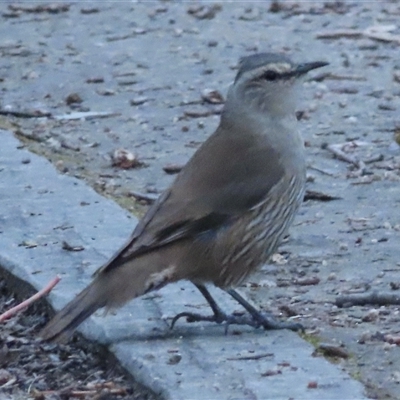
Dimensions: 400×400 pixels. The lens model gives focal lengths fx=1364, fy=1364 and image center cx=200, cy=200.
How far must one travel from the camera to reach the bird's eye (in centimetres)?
567

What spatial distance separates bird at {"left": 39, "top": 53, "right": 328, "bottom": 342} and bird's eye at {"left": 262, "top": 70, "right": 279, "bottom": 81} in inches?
6.5

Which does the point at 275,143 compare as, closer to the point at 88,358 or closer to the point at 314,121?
the point at 88,358

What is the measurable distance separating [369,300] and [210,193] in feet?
2.41

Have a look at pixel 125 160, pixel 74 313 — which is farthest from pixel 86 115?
pixel 74 313

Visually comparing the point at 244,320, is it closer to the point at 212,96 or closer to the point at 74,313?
the point at 74,313

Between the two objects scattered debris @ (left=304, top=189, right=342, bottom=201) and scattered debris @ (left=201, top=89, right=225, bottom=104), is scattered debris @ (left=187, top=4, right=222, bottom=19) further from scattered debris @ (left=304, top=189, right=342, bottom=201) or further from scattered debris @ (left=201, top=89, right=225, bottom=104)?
scattered debris @ (left=304, top=189, right=342, bottom=201)

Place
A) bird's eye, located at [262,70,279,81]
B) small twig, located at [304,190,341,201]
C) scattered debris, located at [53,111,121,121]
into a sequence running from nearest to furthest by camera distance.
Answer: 1. bird's eye, located at [262,70,279,81]
2. small twig, located at [304,190,341,201]
3. scattered debris, located at [53,111,121,121]

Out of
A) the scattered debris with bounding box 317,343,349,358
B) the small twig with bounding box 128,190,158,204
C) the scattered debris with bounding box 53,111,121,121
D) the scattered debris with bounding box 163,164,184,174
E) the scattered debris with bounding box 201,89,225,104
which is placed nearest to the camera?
the scattered debris with bounding box 317,343,349,358

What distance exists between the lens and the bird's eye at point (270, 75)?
567cm

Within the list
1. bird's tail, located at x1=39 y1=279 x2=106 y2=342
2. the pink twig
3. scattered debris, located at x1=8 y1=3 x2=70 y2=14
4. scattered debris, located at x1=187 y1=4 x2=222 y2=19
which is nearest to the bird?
bird's tail, located at x1=39 y1=279 x2=106 y2=342

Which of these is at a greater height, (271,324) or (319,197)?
(271,324)

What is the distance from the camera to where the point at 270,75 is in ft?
18.6

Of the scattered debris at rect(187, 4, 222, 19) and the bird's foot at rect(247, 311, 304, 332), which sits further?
the scattered debris at rect(187, 4, 222, 19)

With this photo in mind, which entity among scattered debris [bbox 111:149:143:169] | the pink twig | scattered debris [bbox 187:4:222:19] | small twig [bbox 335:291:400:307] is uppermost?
the pink twig
